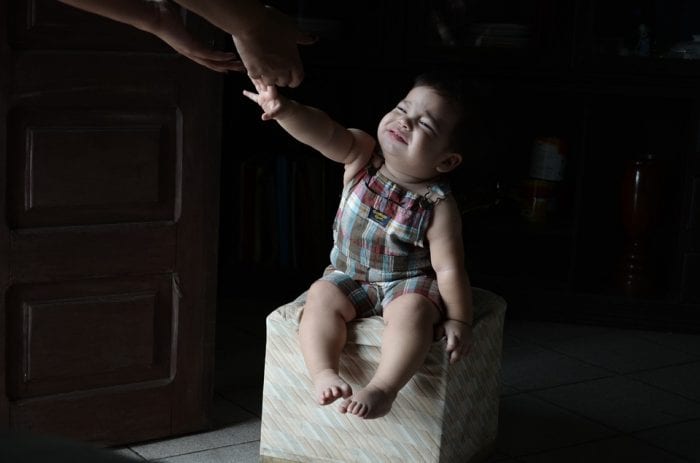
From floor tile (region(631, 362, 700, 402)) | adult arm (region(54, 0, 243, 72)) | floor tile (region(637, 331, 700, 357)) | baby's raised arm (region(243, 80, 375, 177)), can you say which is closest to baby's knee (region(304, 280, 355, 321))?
baby's raised arm (region(243, 80, 375, 177))

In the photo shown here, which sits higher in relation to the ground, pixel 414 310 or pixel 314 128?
pixel 314 128

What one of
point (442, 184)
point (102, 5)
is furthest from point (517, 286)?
point (102, 5)

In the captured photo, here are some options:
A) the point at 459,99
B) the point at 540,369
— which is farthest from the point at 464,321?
the point at 540,369

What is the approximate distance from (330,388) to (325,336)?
0.12 metres

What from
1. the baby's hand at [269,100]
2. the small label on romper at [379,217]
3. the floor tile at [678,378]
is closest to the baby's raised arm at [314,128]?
the baby's hand at [269,100]

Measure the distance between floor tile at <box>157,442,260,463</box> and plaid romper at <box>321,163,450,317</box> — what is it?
16.2 inches

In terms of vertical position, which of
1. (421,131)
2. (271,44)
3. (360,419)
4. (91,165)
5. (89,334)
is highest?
(271,44)

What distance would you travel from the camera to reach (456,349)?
6.67 ft

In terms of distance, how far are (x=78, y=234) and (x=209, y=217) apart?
0.93ft

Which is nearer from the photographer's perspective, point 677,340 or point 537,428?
point 537,428

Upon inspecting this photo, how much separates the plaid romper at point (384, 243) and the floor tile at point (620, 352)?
1121mm

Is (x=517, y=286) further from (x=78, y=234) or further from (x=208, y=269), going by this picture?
(x=78, y=234)

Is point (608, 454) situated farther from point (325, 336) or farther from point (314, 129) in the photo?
point (314, 129)

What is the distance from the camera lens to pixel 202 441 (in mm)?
2361
